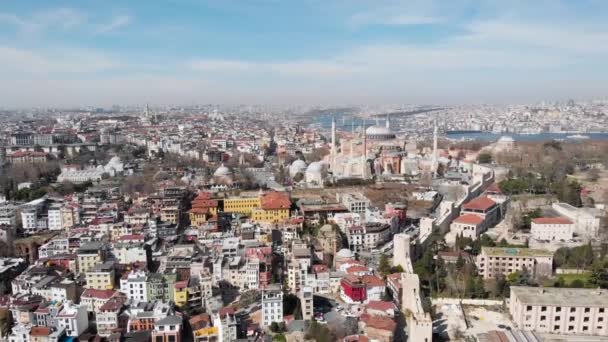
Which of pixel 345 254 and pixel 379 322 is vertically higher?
pixel 345 254

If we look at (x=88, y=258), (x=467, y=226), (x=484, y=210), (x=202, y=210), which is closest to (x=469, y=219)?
(x=467, y=226)

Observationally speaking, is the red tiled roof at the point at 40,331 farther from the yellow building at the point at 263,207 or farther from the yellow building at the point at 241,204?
the yellow building at the point at 241,204

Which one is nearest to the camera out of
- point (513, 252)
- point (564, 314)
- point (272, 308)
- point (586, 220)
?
point (564, 314)

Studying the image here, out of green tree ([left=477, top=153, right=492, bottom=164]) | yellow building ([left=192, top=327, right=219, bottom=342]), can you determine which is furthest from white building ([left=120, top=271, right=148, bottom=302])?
green tree ([left=477, top=153, right=492, bottom=164])

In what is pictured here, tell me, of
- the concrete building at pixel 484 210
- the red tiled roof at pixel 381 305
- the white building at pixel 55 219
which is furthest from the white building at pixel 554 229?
the white building at pixel 55 219

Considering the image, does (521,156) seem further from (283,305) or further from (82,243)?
(82,243)

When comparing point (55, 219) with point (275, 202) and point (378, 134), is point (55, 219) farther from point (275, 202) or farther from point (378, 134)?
point (378, 134)

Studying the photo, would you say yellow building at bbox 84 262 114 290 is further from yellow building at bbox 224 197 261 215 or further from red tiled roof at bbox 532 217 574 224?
red tiled roof at bbox 532 217 574 224
